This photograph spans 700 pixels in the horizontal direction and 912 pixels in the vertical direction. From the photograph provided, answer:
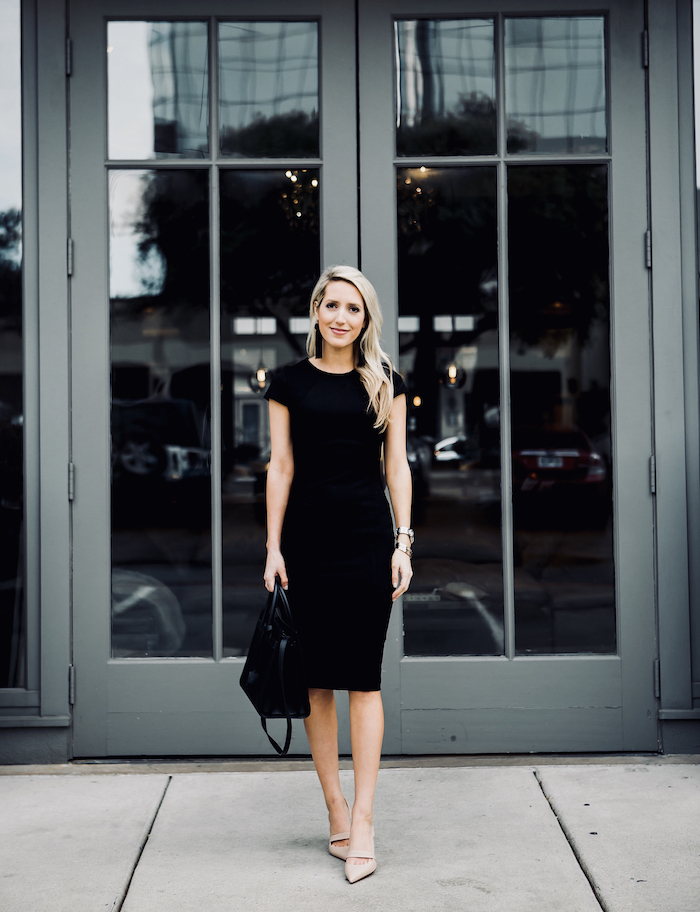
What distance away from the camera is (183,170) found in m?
3.75

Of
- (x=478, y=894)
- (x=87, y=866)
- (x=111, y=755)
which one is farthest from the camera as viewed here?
(x=111, y=755)

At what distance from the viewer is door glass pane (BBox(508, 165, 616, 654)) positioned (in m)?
3.76

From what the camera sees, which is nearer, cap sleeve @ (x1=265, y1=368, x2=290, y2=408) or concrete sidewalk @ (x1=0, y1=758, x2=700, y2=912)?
concrete sidewalk @ (x1=0, y1=758, x2=700, y2=912)

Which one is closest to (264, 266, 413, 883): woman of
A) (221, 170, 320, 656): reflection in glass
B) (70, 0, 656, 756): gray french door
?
(70, 0, 656, 756): gray french door

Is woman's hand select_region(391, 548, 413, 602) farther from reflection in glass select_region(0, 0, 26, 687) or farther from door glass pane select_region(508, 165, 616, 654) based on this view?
reflection in glass select_region(0, 0, 26, 687)

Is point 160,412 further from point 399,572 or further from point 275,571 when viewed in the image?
point 399,572

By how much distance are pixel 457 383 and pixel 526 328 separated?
410 millimetres

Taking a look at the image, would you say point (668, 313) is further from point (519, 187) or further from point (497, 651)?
point (497, 651)

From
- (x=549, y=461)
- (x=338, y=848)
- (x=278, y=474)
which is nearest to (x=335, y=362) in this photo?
(x=278, y=474)

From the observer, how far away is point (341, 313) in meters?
2.76

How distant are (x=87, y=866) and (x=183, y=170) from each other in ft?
8.85

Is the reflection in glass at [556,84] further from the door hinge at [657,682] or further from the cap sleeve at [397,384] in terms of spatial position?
the door hinge at [657,682]

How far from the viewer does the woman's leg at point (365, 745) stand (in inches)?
107

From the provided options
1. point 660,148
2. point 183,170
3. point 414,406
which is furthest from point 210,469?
point 660,148
